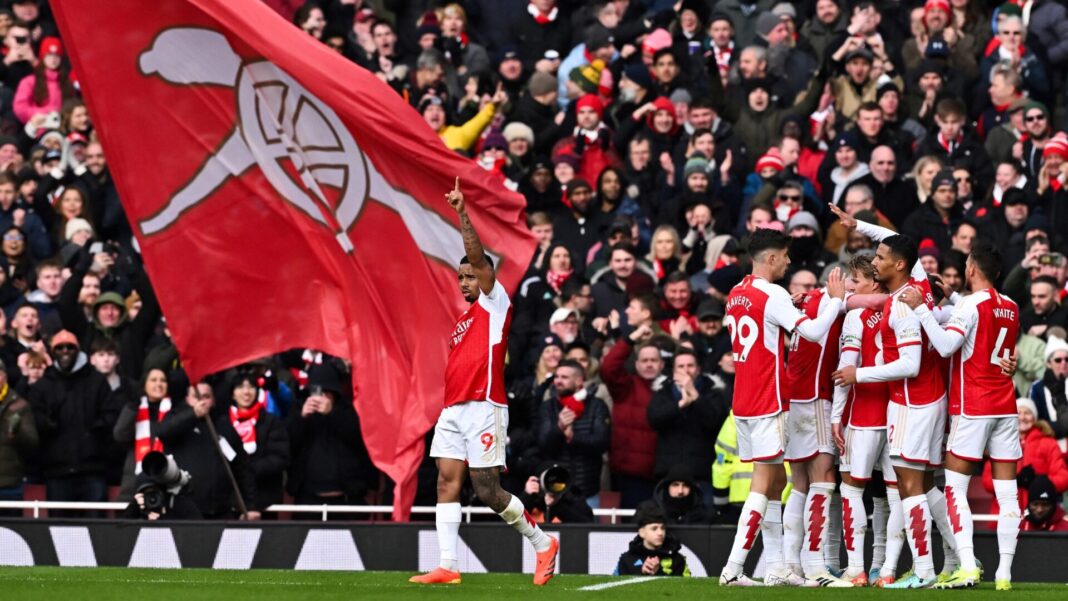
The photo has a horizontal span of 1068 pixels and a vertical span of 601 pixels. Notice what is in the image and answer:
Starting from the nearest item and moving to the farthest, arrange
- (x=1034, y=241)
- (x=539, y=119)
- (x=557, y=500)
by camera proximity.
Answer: (x=557, y=500)
(x=1034, y=241)
(x=539, y=119)

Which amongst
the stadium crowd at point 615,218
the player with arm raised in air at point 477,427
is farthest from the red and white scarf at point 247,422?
the player with arm raised in air at point 477,427

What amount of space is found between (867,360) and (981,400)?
80cm

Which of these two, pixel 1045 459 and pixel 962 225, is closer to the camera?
pixel 1045 459

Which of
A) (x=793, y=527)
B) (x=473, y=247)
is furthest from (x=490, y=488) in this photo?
(x=793, y=527)

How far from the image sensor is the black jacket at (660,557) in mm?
16203

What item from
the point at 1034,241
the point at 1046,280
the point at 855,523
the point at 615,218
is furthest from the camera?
the point at 615,218

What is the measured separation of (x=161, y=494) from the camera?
17984 mm

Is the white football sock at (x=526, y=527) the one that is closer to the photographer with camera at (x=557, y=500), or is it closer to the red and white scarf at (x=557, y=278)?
the photographer with camera at (x=557, y=500)

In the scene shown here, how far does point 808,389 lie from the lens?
1430 cm

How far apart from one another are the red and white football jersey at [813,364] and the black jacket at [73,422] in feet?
23.7

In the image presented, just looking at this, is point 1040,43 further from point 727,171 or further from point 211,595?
point 211,595

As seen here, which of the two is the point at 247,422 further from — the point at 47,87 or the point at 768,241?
the point at 47,87

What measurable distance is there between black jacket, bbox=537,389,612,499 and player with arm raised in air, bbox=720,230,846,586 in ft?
13.5

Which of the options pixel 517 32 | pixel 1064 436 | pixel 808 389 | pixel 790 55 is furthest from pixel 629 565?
pixel 517 32
